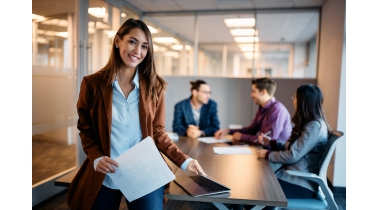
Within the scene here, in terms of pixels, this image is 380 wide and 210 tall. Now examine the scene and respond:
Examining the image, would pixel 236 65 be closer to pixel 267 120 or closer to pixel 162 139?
pixel 267 120

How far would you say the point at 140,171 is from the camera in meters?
1.30

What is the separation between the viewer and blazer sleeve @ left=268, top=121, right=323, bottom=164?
2156 millimetres

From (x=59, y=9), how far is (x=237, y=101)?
3220mm

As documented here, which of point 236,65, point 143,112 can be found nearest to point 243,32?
point 236,65

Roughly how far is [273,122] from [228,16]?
2866 mm

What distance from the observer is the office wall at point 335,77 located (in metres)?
3.61

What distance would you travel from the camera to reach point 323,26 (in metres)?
4.73

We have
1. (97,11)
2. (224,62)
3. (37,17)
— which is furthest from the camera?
(224,62)

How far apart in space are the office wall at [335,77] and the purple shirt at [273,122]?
91 centimetres

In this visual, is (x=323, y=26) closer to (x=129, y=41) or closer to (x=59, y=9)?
(x=59, y=9)

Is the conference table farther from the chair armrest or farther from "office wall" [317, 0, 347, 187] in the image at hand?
"office wall" [317, 0, 347, 187]

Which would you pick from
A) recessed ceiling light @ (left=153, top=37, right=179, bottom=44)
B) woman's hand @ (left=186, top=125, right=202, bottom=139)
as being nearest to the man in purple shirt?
woman's hand @ (left=186, top=125, right=202, bottom=139)
